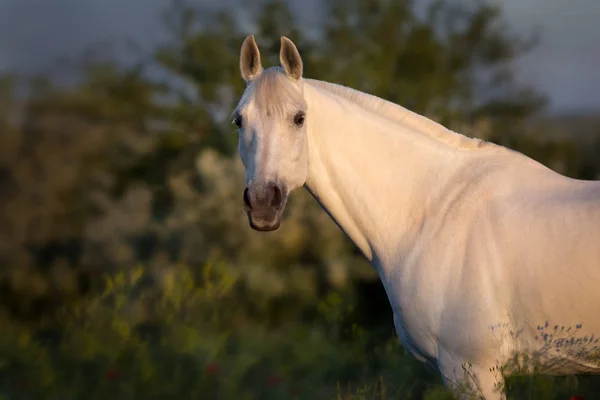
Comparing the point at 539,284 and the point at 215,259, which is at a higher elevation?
the point at 539,284

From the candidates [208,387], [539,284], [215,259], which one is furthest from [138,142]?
[539,284]

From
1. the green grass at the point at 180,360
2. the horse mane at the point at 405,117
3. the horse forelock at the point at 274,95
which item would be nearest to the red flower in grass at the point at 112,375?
the green grass at the point at 180,360

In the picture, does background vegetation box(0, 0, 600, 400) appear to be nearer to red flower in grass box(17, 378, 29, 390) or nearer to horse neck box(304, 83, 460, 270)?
red flower in grass box(17, 378, 29, 390)

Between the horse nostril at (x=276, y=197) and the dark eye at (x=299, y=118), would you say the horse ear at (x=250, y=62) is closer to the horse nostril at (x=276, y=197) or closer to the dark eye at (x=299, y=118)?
the dark eye at (x=299, y=118)

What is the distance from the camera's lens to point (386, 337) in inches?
231

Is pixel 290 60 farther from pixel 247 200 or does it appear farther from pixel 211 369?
pixel 211 369

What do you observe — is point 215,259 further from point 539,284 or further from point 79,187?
point 539,284

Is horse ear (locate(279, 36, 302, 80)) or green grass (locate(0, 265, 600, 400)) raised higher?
horse ear (locate(279, 36, 302, 80))

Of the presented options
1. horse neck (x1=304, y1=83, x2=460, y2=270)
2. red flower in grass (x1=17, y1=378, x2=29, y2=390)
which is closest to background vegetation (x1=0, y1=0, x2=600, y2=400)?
red flower in grass (x1=17, y1=378, x2=29, y2=390)

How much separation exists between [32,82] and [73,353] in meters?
3.72

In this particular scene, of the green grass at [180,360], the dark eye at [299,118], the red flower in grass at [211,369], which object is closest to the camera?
the dark eye at [299,118]

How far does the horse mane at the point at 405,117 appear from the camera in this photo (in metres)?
3.58

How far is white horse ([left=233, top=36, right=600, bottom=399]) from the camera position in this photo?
10.3ft

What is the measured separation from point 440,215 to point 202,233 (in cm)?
378
